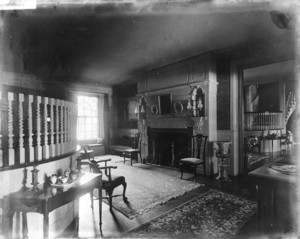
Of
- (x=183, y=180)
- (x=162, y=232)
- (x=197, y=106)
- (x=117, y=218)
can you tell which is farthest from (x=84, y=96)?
(x=162, y=232)

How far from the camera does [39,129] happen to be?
6.84 ft

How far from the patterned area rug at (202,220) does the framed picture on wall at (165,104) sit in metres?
3.35

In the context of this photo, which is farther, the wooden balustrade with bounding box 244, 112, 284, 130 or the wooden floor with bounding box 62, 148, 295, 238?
the wooden balustrade with bounding box 244, 112, 284, 130

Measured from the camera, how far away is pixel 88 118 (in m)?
8.92

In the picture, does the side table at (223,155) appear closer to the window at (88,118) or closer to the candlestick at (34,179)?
the candlestick at (34,179)

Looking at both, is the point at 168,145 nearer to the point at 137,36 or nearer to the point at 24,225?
the point at 137,36

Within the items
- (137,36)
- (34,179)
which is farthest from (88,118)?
(34,179)

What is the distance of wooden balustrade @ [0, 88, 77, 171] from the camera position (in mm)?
1807

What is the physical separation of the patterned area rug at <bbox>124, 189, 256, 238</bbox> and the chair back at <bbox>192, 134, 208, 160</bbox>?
178 centimetres

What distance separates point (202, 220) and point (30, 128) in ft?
8.06

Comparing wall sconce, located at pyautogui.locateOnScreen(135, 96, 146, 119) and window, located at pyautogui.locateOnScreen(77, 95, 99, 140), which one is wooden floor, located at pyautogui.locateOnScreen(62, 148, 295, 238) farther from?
window, located at pyautogui.locateOnScreen(77, 95, 99, 140)

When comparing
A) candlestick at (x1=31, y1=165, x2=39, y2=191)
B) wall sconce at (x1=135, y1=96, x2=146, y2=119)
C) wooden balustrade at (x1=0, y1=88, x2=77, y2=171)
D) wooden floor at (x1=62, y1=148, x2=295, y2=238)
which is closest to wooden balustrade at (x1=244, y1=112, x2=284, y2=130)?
wall sconce at (x1=135, y1=96, x2=146, y2=119)

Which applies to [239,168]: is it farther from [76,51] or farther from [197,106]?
[76,51]

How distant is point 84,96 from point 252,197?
7842mm
